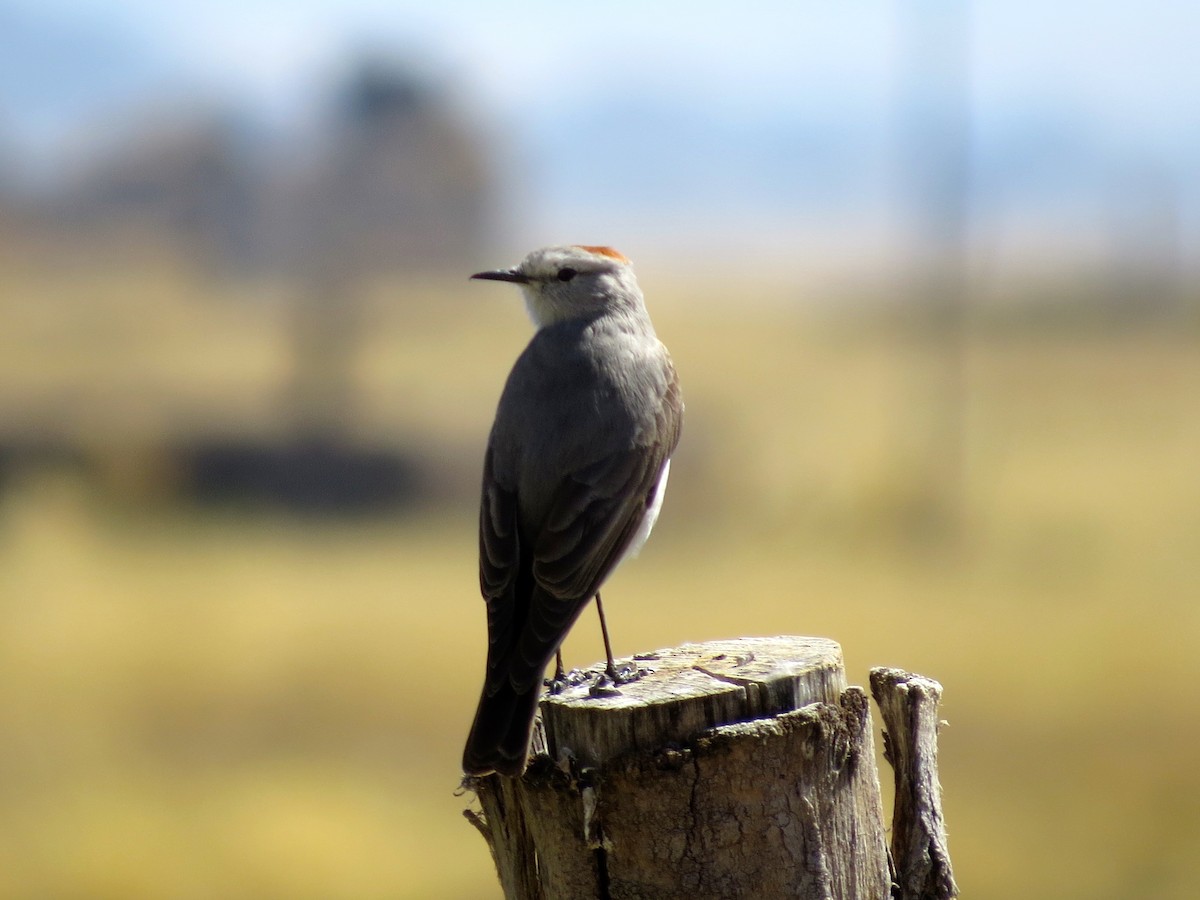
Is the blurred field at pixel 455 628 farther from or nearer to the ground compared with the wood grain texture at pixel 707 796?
nearer to the ground

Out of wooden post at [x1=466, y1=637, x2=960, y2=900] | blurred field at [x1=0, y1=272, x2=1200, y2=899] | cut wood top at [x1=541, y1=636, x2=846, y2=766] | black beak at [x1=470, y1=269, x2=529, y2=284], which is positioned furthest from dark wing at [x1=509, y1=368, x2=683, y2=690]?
blurred field at [x1=0, y1=272, x2=1200, y2=899]

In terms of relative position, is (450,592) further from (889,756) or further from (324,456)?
(889,756)

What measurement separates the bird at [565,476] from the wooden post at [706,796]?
48 cm

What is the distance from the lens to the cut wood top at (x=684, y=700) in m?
4.24

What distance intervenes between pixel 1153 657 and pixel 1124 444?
1899 cm

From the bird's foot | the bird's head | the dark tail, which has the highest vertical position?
the bird's head

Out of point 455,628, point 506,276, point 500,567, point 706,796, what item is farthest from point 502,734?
point 455,628

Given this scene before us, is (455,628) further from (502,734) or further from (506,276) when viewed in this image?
(502,734)

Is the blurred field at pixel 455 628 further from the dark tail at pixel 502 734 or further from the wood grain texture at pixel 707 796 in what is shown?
the wood grain texture at pixel 707 796

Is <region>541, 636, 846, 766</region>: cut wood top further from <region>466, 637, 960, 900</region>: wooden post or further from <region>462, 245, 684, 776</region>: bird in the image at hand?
<region>462, 245, 684, 776</region>: bird

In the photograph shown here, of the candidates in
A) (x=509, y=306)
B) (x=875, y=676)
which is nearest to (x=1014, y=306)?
(x=509, y=306)

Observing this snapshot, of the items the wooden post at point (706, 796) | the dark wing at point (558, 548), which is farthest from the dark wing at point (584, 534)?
the wooden post at point (706, 796)

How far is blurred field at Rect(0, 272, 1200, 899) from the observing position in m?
11.3

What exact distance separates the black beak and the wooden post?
→ 2518 millimetres
